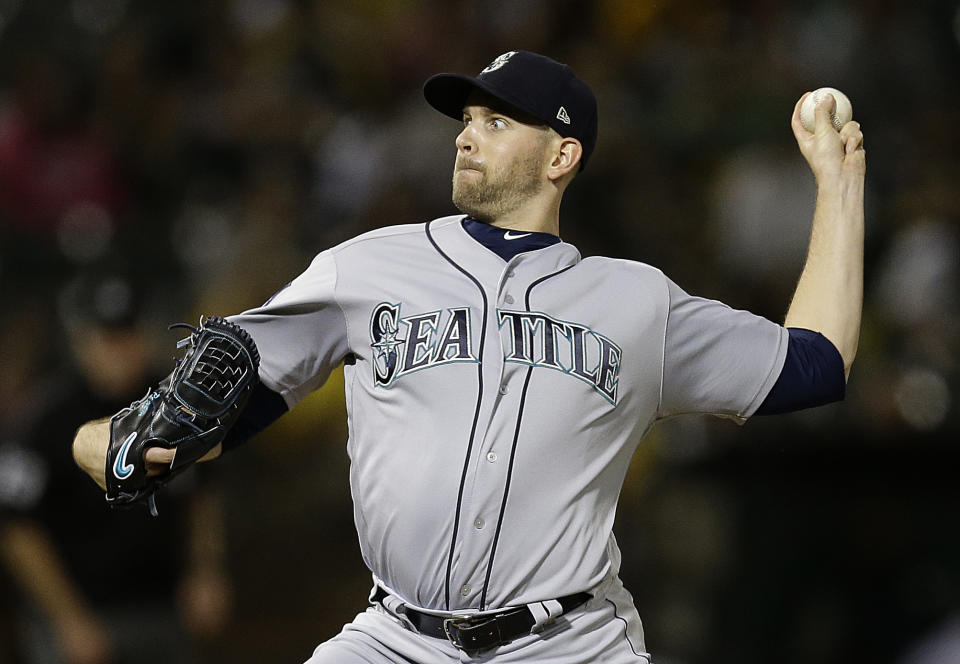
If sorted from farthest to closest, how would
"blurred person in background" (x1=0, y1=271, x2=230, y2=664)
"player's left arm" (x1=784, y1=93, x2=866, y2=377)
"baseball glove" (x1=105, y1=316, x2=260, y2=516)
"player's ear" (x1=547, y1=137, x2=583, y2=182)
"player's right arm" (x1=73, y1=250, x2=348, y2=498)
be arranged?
1. "blurred person in background" (x1=0, y1=271, x2=230, y2=664)
2. "player's ear" (x1=547, y1=137, x2=583, y2=182)
3. "player's left arm" (x1=784, y1=93, x2=866, y2=377)
4. "player's right arm" (x1=73, y1=250, x2=348, y2=498)
5. "baseball glove" (x1=105, y1=316, x2=260, y2=516)

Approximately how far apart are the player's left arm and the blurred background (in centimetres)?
262

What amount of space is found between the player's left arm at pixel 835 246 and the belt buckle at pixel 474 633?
0.96 metres

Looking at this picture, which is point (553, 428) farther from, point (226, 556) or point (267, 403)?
point (226, 556)

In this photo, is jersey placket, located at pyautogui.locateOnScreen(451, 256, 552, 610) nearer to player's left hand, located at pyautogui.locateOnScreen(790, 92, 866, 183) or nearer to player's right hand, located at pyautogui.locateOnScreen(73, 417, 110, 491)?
player's right hand, located at pyautogui.locateOnScreen(73, 417, 110, 491)

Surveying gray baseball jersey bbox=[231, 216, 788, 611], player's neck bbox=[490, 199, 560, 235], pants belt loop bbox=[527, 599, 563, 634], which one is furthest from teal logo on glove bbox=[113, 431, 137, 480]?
player's neck bbox=[490, 199, 560, 235]

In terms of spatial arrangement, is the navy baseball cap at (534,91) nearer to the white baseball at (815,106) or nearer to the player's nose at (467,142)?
the player's nose at (467,142)

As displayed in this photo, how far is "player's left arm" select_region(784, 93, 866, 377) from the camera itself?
2.91 meters

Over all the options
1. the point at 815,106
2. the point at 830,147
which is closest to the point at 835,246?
the point at 830,147

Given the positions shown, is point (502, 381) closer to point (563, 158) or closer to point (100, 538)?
point (563, 158)

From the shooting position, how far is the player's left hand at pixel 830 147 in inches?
118

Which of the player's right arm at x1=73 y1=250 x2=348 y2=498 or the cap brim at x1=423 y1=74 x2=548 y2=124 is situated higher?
the cap brim at x1=423 y1=74 x2=548 y2=124

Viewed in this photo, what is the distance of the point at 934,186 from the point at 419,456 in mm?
4962

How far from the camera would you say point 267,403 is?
2.84m

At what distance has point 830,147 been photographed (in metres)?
3.03
